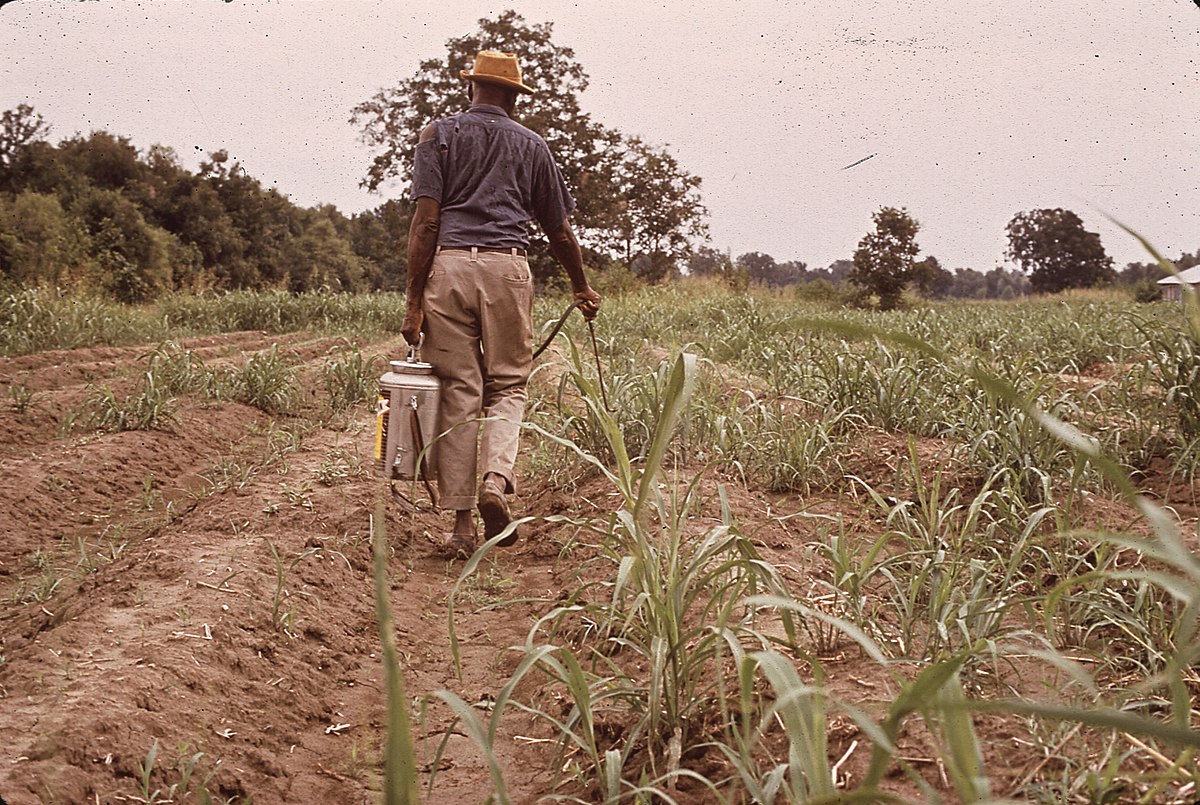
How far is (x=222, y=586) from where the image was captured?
2.92 meters

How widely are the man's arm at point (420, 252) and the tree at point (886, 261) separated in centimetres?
2963

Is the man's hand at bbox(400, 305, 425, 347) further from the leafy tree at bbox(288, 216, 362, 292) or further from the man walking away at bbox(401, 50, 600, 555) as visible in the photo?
the leafy tree at bbox(288, 216, 362, 292)

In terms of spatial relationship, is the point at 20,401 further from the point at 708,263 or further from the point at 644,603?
the point at 708,263

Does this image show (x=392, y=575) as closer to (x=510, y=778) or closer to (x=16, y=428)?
(x=510, y=778)

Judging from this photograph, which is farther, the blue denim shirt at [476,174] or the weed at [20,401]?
the weed at [20,401]

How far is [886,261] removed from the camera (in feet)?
106

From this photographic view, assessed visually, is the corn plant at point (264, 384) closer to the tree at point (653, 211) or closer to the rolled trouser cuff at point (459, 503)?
the rolled trouser cuff at point (459, 503)

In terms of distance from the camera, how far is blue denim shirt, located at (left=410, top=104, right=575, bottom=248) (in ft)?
13.0

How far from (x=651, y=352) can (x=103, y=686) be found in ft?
20.8

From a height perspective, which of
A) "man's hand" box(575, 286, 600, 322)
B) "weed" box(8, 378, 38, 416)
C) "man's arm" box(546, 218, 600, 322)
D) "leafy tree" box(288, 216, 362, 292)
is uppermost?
"leafy tree" box(288, 216, 362, 292)

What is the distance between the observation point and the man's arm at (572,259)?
13.3 ft

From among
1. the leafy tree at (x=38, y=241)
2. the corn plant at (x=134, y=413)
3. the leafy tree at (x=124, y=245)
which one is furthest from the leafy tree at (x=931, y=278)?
the corn plant at (x=134, y=413)

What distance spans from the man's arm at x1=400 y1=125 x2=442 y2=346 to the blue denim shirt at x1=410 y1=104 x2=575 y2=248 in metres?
0.03

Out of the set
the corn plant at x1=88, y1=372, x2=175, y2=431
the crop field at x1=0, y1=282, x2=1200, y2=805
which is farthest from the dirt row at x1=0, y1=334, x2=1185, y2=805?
the corn plant at x1=88, y1=372, x2=175, y2=431
